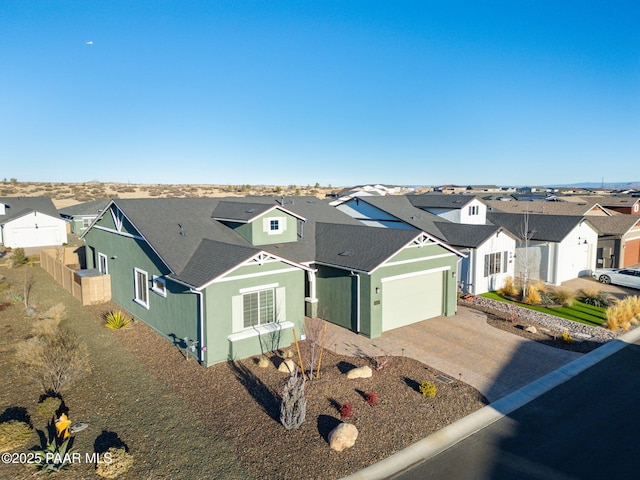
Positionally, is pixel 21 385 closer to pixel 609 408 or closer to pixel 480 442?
pixel 480 442

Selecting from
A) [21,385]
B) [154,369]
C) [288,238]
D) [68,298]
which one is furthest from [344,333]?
[68,298]

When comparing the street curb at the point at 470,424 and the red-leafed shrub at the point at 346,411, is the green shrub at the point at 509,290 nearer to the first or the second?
the street curb at the point at 470,424

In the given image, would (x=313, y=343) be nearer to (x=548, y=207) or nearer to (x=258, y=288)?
(x=258, y=288)

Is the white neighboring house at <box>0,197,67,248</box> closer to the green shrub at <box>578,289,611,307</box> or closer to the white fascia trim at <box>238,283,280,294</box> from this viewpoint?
the white fascia trim at <box>238,283,280,294</box>

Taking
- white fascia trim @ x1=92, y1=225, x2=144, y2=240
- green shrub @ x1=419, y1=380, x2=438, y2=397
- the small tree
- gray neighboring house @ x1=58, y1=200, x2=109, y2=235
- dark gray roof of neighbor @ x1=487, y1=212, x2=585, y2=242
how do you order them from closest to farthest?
the small tree → green shrub @ x1=419, y1=380, x2=438, y2=397 → white fascia trim @ x1=92, y1=225, x2=144, y2=240 → dark gray roof of neighbor @ x1=487, y1=212, x2=585, y2=242 → gray neighboring house @ x1=58, y1=200, x2=109, y2=235

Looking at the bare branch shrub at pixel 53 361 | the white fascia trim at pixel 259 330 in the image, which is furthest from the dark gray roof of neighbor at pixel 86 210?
the white fascia trim at pixel 259 330

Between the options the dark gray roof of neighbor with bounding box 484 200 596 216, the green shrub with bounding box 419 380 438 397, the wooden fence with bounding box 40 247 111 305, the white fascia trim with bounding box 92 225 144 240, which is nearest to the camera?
the green shrub with bounding box 419 380 438 397

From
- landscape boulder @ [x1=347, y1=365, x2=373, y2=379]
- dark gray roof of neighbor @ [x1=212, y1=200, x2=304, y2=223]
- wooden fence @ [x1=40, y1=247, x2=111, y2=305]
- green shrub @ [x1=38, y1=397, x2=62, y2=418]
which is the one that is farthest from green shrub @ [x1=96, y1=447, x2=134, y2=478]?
wooden fence @ [x1=40, y1=247, x2=111, y2=305]

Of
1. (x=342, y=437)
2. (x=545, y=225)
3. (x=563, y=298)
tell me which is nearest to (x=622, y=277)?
(x=545, y=225)
